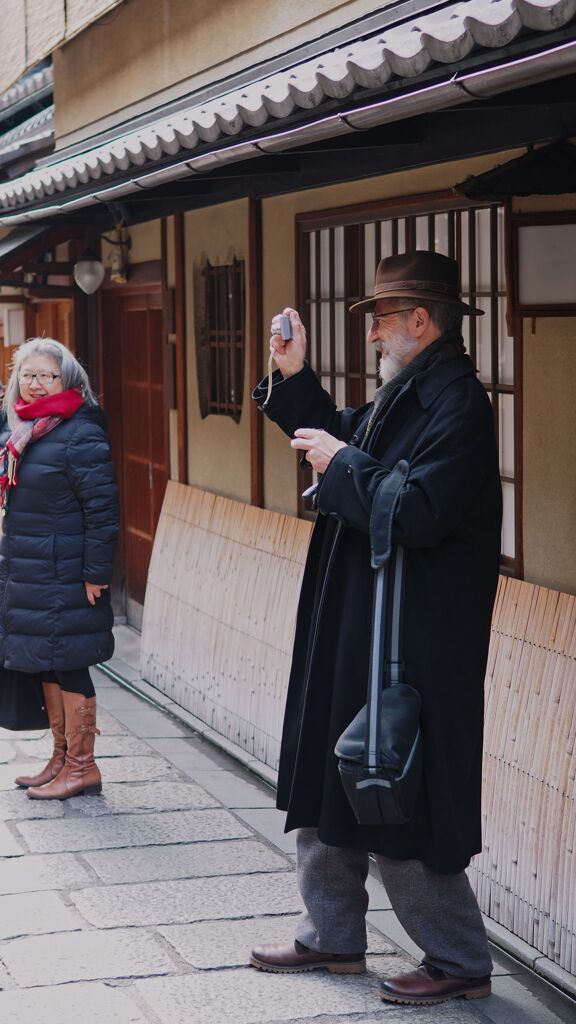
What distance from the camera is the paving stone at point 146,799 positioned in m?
7.26

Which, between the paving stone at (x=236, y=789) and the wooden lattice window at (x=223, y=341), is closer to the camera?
the paving stone at (x=236, y=789)

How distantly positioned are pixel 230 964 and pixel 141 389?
753 cm

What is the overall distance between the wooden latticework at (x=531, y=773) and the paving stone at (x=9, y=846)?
2.02 meters

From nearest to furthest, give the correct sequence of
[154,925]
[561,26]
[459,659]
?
[561,26] → [459,659] → [154,925]

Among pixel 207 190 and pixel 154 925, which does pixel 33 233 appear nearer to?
A: pixel 207 190

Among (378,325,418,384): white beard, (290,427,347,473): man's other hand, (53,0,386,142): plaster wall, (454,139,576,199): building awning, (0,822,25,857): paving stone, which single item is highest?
(53,0,386,142): plaster wall

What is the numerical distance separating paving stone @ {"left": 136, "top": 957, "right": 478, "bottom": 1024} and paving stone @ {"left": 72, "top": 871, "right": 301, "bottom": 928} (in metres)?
0.62

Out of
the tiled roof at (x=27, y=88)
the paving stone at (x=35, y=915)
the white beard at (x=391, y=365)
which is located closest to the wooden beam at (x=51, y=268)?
the tiled roof at (x=27, y=88)

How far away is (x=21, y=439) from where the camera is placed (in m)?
7.09

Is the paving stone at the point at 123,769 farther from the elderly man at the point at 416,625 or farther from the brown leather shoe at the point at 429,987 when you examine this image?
the brown leather shoe at the point at 429,987

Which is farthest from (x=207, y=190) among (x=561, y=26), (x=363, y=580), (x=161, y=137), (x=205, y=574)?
(x=561, y=26)

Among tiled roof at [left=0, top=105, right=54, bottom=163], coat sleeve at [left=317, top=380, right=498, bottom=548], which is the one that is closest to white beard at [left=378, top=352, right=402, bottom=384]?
coat sleeve at [left=317, top=380, right=498, bottom=548]

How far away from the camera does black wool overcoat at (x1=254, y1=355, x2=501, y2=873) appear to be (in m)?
4.56

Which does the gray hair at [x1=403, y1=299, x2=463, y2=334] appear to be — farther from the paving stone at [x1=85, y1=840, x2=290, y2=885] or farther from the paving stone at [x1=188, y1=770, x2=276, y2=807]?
the paving stone at [x1=188, y1=770, x2=276, y2=807]
